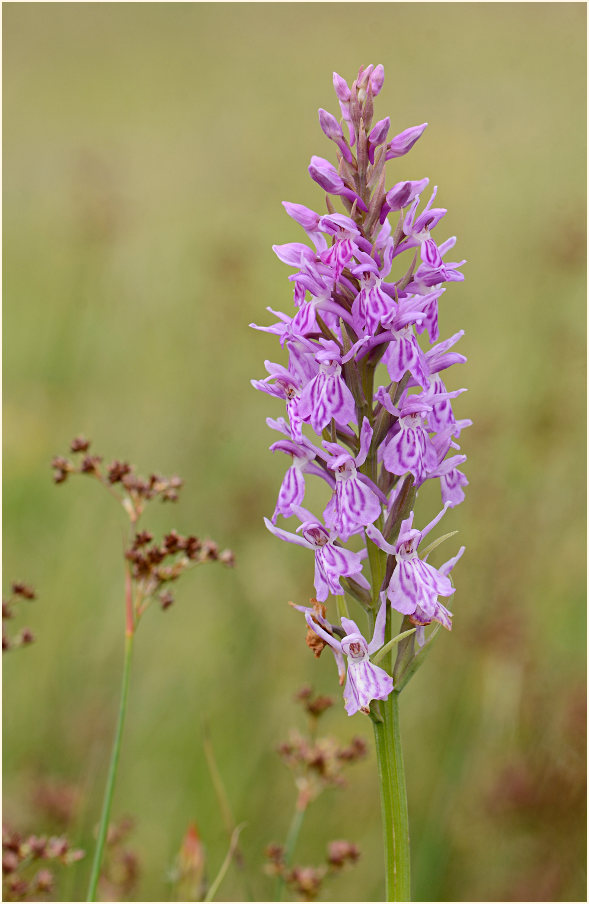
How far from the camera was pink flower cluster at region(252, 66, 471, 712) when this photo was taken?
2281 mm

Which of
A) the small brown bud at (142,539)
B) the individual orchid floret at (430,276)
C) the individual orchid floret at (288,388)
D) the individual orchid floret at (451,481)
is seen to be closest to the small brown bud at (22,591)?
the small brown bud at (142,539)

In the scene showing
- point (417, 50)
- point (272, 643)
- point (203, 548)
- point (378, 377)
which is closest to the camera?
point (203, 548)

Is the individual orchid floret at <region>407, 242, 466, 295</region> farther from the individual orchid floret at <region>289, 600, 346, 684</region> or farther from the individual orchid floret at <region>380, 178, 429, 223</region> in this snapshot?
the individual orchid floret at <region>289, 600, 346, 684</region>

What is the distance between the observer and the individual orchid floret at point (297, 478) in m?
2.48

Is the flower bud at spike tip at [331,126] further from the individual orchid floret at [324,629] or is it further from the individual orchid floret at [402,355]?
the individual orchid floret at [324,629]

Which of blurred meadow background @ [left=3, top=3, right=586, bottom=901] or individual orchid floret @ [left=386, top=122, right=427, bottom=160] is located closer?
individual orchid floret @ [left=386, top=122, right=427, bottom=160]

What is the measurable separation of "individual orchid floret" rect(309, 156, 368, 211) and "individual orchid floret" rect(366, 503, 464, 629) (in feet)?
3.07

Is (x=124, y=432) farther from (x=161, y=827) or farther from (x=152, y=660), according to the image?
(x=161, y=827)

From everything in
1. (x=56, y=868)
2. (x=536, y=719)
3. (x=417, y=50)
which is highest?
(x=417, y=50)

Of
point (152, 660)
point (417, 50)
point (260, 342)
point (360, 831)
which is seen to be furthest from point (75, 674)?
point (417, 50)

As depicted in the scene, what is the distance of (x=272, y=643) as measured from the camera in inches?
199

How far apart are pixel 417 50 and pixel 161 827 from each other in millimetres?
11093

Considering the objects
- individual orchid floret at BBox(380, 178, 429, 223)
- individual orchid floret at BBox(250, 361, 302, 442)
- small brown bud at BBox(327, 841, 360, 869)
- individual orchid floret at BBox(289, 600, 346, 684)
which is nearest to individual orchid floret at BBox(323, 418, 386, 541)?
individual orchid floret at BBox(250, 361, 302, 442)

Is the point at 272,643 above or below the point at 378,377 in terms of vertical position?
below
